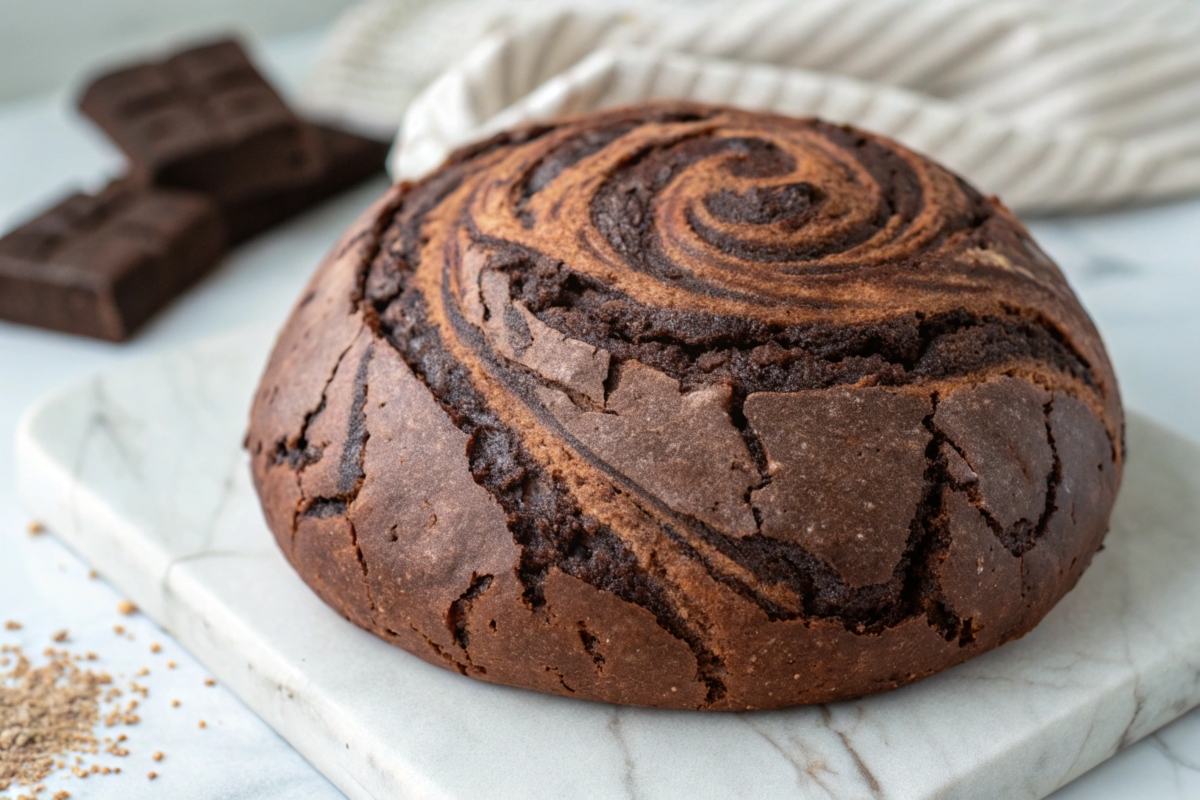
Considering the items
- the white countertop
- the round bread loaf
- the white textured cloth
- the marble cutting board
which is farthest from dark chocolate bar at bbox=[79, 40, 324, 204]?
the round bread loaf

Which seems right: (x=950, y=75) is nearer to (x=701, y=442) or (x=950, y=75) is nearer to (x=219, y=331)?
(x=219, y=331)

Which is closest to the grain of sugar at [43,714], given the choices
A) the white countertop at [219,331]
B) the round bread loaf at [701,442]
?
the white countertop at [219,331]

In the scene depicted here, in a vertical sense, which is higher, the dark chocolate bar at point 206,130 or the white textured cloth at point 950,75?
the white textured cloth at point 950,75

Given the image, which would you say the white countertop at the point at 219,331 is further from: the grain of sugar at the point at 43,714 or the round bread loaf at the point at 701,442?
the round bread loaf at the point at 701,442

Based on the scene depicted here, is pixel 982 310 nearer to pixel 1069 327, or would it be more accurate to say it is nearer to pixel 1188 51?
pixel 1069 327

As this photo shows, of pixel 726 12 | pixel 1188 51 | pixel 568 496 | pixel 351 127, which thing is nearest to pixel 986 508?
pixel 568 496

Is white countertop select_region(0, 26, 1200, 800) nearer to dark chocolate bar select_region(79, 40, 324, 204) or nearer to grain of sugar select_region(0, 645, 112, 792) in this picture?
grain of sugar select_region(0, 645, 112, 792)
